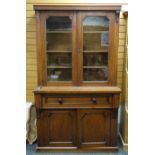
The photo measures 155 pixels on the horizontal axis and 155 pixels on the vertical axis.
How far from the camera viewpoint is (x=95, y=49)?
11.6ft

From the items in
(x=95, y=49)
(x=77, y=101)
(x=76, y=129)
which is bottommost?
(x=76, y=129)

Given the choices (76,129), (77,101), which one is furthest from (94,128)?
(77,101)

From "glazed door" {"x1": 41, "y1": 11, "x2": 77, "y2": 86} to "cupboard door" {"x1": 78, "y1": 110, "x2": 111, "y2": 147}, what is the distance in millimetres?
497

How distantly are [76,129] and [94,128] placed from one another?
9.5 inches

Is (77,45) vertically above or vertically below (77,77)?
above

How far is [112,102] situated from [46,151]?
110 centimetres

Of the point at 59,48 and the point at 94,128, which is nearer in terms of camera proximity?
the point at 94,128

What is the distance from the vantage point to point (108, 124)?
11.3 feet

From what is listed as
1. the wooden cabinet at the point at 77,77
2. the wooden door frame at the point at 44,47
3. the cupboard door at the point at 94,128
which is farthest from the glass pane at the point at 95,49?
the cupboard door at the point at 94,128

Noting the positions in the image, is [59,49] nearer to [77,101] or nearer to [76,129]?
[77,101]
